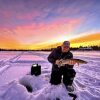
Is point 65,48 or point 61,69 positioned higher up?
point 65,48

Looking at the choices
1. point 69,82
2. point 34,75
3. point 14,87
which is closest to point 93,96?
point 69,82

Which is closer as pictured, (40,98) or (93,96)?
(40,98)

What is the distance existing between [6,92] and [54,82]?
1.45 m

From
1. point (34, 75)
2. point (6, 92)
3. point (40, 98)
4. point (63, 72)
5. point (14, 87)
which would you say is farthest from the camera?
point (34, 75)

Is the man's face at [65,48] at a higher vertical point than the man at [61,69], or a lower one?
higher

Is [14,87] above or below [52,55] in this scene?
below

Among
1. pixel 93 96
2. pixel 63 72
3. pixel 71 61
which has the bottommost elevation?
pixel 93 96

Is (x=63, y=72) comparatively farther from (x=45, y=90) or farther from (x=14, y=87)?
(x=14, y=87)

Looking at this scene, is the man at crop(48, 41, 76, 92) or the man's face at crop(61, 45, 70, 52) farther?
the man at crop(48, 41, 76, 92)

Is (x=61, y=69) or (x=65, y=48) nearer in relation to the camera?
(x=65, y=48)

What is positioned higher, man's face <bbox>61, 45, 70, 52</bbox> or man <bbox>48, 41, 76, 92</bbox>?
man's face <bbox>61, 45, 70, 52</bbox>

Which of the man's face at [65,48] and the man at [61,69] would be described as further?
the man at [61,69]

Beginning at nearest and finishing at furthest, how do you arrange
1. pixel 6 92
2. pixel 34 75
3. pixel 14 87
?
1. pixel 6 92
2. pixel 14 87
3. pixel 34 75

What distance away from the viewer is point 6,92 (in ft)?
17.2
